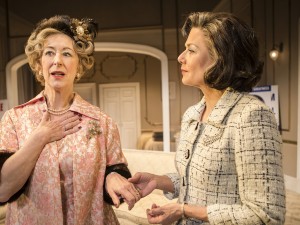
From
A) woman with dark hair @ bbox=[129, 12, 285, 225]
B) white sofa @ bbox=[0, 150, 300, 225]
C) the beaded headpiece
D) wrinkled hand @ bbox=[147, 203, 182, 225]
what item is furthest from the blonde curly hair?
white sofa @ bbox=[0, 150, 300, 225]

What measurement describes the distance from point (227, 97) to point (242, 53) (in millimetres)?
173

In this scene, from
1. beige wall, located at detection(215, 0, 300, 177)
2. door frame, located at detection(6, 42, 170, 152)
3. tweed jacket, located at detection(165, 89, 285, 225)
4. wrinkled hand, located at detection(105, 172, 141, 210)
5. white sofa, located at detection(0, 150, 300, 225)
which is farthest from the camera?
door frame, located at detection(6, 42, 170, 152)

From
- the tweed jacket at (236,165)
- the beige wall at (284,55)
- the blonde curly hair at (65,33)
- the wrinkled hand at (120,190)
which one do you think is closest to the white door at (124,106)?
the beige wall at (284,55)

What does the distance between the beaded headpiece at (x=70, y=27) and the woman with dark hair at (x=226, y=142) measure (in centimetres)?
47

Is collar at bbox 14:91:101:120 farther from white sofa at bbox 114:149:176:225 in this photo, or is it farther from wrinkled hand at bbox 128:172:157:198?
white sofa at bbox 114:149:176:225

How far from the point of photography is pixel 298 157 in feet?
15.0

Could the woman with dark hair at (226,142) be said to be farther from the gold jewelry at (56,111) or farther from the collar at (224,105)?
the gold jewelry at (56,111)

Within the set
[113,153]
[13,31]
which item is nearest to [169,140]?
[13,31]

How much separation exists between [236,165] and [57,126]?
2.43 ft

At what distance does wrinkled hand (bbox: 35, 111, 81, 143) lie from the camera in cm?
122

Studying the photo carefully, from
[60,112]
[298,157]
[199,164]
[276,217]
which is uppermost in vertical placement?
[60,112]

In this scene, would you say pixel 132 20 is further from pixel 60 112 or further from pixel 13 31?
pixel 60 112

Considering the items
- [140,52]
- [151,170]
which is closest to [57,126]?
[151,170]

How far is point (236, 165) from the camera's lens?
102 cm
